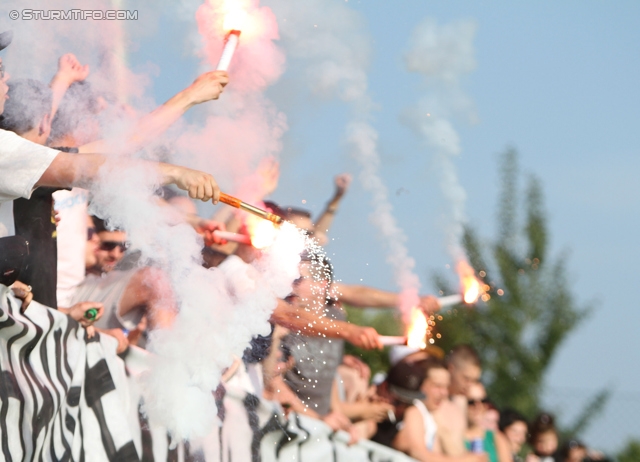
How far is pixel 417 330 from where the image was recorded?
139 inches

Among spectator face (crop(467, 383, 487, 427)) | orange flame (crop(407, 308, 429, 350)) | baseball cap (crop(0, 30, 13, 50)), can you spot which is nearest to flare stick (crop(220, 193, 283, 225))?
baseball cap (crop(0, 30, 13, 50))

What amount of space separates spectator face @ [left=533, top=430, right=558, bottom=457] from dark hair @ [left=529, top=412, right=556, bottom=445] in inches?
0.6

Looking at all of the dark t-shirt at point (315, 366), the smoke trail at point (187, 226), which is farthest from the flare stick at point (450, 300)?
the smoke trail at point (187, 226)

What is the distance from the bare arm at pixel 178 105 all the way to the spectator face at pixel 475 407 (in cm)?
203

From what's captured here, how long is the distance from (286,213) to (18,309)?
0.98 meters

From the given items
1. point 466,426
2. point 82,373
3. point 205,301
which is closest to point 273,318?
point 205,301

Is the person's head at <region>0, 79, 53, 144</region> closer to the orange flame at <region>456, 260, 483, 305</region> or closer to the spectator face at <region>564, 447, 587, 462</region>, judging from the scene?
the orange flame at <region>456, 260, 483, 305</region>

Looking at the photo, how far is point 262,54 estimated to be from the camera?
299cm

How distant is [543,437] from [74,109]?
9.91 feet

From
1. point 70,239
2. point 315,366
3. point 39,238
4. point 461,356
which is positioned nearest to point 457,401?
point 461,356

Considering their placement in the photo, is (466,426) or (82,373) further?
(466,426)

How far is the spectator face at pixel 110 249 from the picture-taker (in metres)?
2.68

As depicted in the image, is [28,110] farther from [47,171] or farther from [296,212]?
[296,212]

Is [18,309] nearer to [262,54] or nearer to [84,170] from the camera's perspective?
[84,170]
